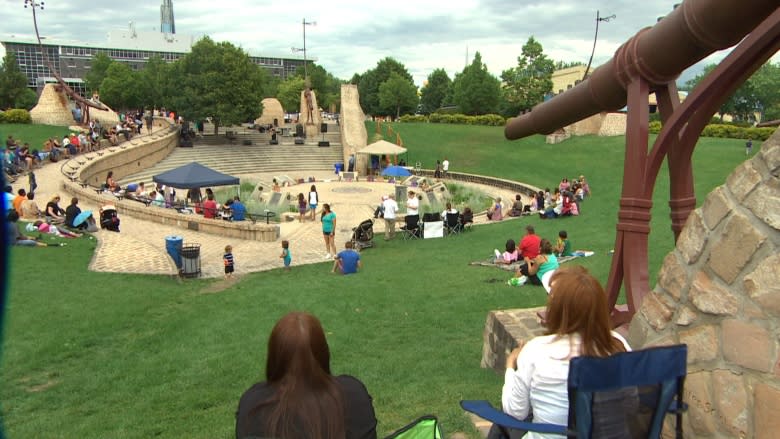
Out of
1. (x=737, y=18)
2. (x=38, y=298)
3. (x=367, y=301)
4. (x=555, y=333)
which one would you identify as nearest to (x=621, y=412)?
(x=555, y=333)

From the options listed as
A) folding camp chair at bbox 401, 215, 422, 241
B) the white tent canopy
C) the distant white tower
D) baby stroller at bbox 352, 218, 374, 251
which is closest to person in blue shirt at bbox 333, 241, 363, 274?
baby stroller at bbox 352, 218, 374, 251

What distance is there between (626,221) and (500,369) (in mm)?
1926

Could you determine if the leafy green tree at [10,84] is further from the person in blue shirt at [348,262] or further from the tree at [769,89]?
the tree at [769,89]

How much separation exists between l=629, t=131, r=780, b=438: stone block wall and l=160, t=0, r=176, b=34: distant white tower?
198 m

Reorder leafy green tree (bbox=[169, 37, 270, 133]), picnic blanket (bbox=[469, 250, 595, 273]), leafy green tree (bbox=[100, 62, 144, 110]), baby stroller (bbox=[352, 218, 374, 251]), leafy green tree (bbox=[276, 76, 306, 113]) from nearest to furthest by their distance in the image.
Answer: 1. picnic blanket (bbox=[469, 250, 595, 273])
2. baby stroller (bbox=[352, 218, 374, 251])
3. leafy green tree (bbox=[169, 37, 270, 133])
4. leafy green tree (bbox=[100, 62, 144, 110])
5. leafy green tree (bbox=[276, 76, 306, 113])

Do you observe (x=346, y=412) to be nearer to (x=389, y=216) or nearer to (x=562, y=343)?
(x=562, y=343)

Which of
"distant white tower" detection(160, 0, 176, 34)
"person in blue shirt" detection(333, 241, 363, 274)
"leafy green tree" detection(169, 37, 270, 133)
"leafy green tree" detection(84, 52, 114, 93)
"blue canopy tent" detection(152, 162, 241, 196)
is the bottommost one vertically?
"person in blue shirt" detection(333, 241, 363, 274)

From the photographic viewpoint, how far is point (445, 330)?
7961 millimetres

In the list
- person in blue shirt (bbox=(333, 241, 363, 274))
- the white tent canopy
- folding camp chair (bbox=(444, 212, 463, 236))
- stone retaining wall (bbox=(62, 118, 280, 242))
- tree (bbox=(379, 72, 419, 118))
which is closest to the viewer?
person in blue shirt (bbox=(333, 241, 363, 274))

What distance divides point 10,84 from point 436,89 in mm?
56380

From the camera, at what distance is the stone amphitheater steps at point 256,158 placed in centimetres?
3738

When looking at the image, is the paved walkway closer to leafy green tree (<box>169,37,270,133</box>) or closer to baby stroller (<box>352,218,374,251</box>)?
baby stroller (<box>352,218,374,251</box>)

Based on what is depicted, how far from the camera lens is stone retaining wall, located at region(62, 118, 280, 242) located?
18.0 meters

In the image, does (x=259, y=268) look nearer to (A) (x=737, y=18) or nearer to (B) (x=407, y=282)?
(B) (x=407, y=282)
